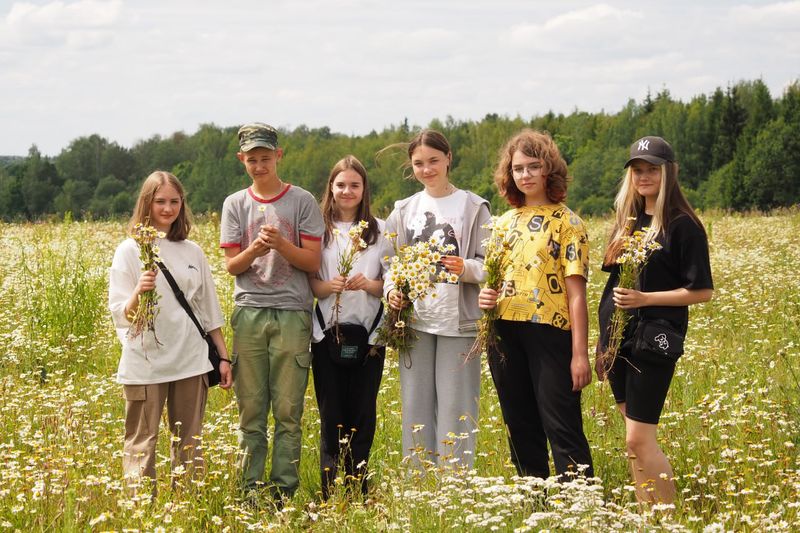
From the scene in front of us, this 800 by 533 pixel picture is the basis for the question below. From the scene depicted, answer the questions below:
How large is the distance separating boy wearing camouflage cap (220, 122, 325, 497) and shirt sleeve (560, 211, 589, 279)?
52.6 inches

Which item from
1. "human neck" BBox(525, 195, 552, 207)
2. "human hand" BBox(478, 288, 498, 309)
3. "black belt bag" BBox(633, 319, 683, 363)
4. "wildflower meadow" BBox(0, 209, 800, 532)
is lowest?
"wildflower meadow" BBox(0, 209, 800, 532)

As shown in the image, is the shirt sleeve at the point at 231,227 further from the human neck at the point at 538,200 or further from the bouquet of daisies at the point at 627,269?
the bouquet of daisies at the point at 627,269

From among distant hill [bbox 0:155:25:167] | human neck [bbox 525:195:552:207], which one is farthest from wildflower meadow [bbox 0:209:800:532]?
distant hill [bbox 0:155:25:167]

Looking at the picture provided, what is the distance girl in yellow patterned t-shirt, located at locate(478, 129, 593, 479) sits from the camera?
157 inches

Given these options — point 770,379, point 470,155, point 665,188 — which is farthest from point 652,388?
point 470,155

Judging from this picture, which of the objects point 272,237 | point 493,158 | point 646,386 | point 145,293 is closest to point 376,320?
point 272,237

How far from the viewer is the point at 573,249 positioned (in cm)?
401

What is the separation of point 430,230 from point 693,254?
1.35m

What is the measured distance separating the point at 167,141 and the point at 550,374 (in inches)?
4080

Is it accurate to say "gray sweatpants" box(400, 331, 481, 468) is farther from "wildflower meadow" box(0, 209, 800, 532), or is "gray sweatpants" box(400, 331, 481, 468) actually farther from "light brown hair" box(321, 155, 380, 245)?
"light brown hair" box(321, 155, 380, 245)

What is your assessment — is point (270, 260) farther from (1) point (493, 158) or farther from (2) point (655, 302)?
(1) point (493, 158)

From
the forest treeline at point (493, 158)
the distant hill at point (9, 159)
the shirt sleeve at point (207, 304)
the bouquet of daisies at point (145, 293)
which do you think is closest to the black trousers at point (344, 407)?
the shirt sleeve at point (207, 304)

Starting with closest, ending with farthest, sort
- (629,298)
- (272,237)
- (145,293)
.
Answer: (629,298) → (145,293) → (272,237)

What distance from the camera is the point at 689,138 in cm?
7325
